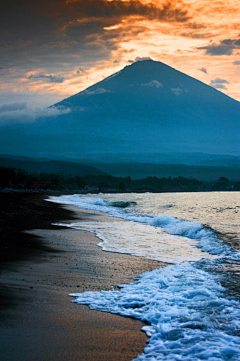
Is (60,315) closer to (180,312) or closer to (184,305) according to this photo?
(180,312)

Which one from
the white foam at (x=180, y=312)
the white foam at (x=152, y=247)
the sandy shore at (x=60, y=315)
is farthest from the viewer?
the white foam at (x=152, y=247)

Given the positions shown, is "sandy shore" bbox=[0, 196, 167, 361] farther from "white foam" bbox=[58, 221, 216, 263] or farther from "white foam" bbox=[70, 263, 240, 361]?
"white foam" bbox=[58, 221, 216, 263]

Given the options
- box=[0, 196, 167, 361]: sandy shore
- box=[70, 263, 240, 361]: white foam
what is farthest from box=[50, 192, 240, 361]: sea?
box=[0, 196, 167, 361]: sandy shore

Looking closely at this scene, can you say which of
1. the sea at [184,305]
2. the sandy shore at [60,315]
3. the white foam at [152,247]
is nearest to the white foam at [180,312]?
the sea at [184,305]

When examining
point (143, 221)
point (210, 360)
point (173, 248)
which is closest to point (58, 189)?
point (143, 221)

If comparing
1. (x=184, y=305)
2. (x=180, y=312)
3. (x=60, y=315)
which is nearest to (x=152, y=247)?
(x=184, y=305)

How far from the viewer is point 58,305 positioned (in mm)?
7566

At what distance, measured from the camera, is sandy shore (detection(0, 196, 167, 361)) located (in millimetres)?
5602

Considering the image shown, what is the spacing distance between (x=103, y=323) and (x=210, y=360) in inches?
88.3

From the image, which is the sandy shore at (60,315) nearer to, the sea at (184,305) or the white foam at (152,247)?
the sea at (184,305)

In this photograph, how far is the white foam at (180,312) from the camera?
233 inches

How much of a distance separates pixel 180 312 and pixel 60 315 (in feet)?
8.91

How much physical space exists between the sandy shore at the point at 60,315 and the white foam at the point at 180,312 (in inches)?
15.2

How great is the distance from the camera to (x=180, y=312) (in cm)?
765
